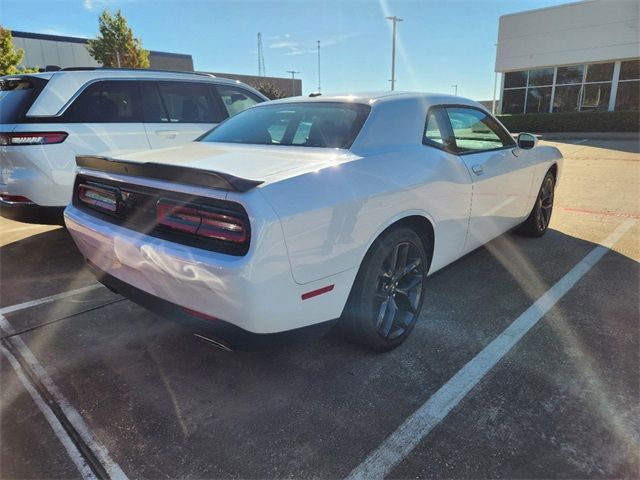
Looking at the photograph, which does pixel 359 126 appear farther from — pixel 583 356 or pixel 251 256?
pixel 583 356

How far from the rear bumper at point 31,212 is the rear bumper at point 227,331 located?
251 cm

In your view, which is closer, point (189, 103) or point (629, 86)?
point (189, 103)


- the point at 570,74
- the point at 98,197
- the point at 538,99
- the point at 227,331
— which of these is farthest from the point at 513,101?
the point at 227,331

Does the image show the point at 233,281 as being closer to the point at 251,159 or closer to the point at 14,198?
the point at 251,159

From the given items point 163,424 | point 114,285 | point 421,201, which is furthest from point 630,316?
point 114,285

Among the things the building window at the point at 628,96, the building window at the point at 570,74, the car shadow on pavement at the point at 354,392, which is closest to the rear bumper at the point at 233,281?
the car shadow on pavement at the point at 354,392

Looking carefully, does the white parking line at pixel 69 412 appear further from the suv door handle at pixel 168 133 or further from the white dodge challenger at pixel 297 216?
the suv door handle at pixel 168 133

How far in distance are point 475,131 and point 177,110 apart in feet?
11.7

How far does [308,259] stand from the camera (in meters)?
2.06

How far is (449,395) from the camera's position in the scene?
93.0 inches

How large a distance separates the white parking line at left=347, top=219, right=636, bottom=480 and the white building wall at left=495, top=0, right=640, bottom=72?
2212 centimetres

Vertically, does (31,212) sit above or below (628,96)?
below

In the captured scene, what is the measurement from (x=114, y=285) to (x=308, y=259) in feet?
4.25

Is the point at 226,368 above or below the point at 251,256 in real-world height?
below
